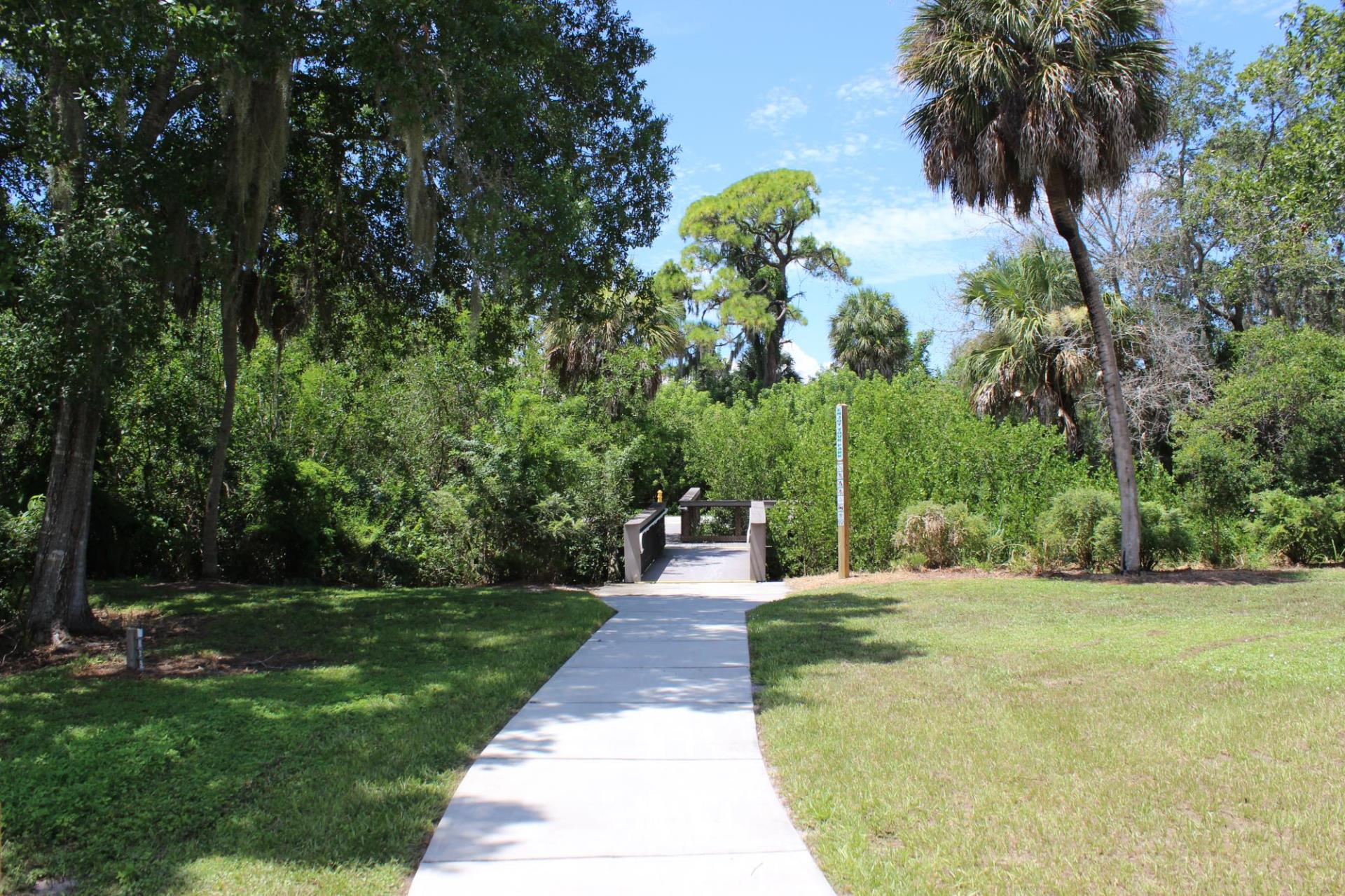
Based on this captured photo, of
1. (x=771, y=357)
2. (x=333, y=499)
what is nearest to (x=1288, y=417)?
(x=333, y=499)

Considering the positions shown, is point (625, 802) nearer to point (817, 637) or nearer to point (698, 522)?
point (817, 637)

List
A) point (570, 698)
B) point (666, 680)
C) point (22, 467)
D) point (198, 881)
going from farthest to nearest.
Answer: point (22, 467) → point (666, 680) → point (570, 698) → point (198, 881)

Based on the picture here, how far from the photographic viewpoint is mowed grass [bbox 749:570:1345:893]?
3818 mm

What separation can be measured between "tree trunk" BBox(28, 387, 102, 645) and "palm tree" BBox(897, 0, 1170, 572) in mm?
11518

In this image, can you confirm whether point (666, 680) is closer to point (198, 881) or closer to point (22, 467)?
point (198, 881)

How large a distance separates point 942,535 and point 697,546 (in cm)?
632

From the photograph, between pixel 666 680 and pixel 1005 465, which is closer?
pixel 666 680

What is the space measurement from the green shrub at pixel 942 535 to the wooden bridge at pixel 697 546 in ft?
7.49

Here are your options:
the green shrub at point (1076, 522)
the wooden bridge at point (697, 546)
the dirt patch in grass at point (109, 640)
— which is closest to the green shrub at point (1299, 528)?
the green shrub at point (1076, 522)

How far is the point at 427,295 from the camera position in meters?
13.4

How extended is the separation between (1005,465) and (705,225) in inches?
1104

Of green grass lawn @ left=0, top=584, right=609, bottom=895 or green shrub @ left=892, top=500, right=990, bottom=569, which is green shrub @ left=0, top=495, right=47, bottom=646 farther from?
green shrub @ left=892, top=500, right=990, bottom=569

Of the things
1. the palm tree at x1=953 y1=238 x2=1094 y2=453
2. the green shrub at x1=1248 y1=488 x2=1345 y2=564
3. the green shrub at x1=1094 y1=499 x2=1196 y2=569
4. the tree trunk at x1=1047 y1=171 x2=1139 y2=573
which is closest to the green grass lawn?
the tree trunk at x1=1047 y1=171 x2=1139 y2=573

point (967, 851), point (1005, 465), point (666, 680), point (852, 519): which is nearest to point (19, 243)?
point (666, 680)
